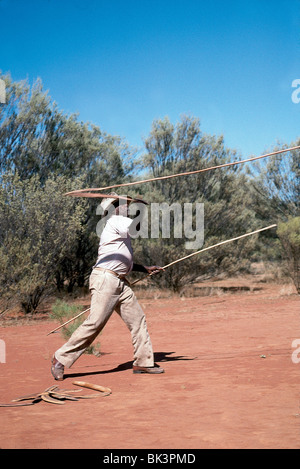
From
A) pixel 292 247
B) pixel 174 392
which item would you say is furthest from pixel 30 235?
pixel 174 392

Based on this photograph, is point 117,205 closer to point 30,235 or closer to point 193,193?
point 30,235

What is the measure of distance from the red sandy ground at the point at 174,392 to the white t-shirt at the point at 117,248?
1269 mm

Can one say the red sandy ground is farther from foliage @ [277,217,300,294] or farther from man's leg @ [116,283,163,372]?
foliage @ [277,217,300,294]

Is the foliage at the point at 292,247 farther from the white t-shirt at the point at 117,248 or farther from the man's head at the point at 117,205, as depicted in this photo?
the white t-shirt at the point at 117,248

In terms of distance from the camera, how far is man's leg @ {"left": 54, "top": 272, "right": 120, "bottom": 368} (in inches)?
220

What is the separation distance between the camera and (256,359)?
6.36m

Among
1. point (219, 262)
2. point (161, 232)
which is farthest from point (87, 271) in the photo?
point (219, 262)

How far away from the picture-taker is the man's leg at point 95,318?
5598mm

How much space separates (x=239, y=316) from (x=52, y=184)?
6196mm

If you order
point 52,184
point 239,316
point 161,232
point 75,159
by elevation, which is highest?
point 75,159

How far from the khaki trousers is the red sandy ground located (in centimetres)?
30

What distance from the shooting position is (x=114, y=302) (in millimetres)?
5734
